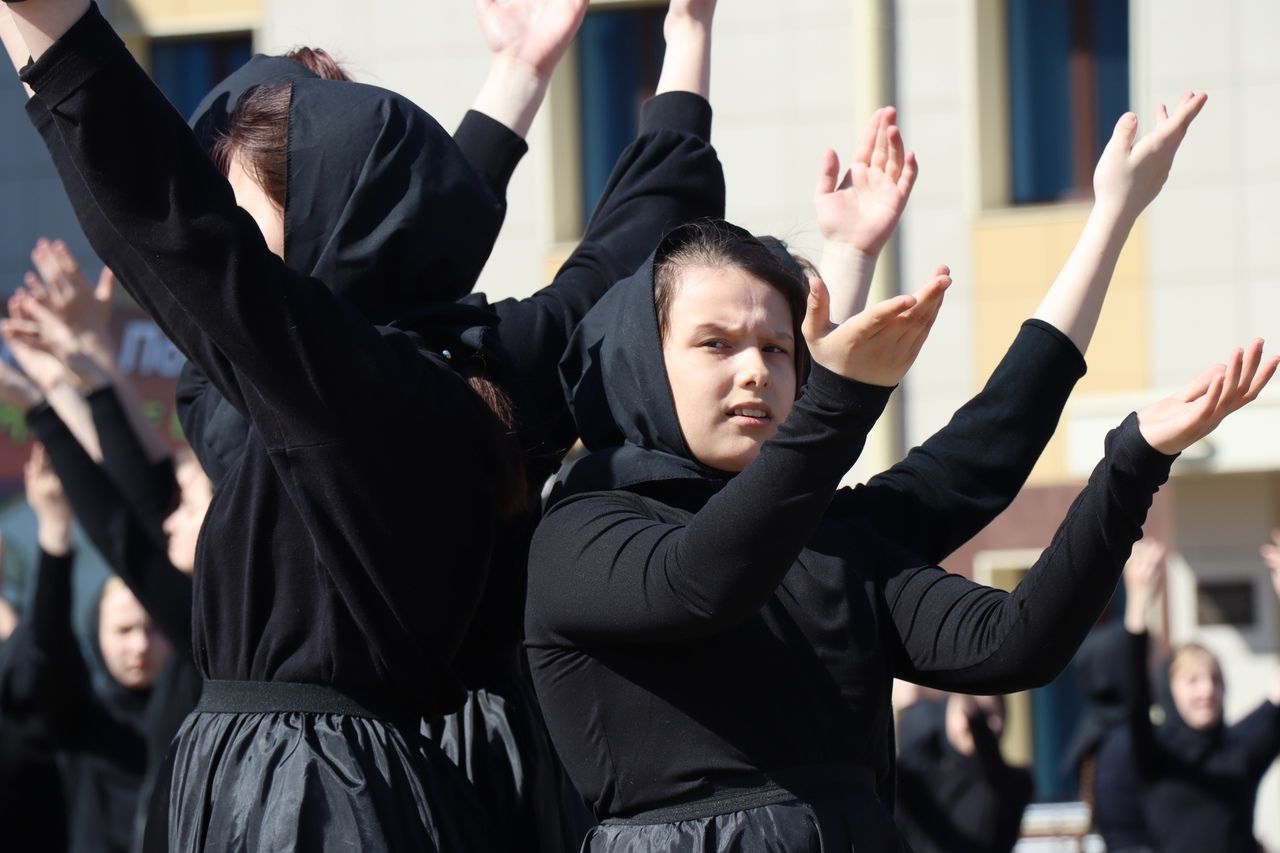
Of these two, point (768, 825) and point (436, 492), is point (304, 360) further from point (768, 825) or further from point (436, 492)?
point (768, 825)

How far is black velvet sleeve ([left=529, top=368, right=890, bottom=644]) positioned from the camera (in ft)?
6.91

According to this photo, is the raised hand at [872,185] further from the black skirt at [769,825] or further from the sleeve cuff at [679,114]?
the black skirt at [769,825]

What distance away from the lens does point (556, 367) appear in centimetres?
297

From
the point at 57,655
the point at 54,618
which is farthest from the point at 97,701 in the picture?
the point at 54,618

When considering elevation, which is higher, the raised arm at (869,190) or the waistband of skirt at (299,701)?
the raised arm at (869,190)

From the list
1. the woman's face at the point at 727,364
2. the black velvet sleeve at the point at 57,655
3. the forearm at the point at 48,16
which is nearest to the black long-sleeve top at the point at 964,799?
the black velvet sleeve at the point at 57,655

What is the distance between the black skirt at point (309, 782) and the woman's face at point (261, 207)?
546mm

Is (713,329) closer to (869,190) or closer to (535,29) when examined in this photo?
(869,190)

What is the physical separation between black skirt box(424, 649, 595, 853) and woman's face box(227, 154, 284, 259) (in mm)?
638

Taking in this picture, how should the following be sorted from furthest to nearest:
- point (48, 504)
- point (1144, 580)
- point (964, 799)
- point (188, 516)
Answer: point (964, 799), point (1144, 580), point (48, 504), point (188, 516)

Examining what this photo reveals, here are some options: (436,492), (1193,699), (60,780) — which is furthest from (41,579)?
(1193,699)

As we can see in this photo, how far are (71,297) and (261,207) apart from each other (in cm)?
161

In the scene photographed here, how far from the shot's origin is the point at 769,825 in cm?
234

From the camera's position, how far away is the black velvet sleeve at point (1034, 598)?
2309mm
